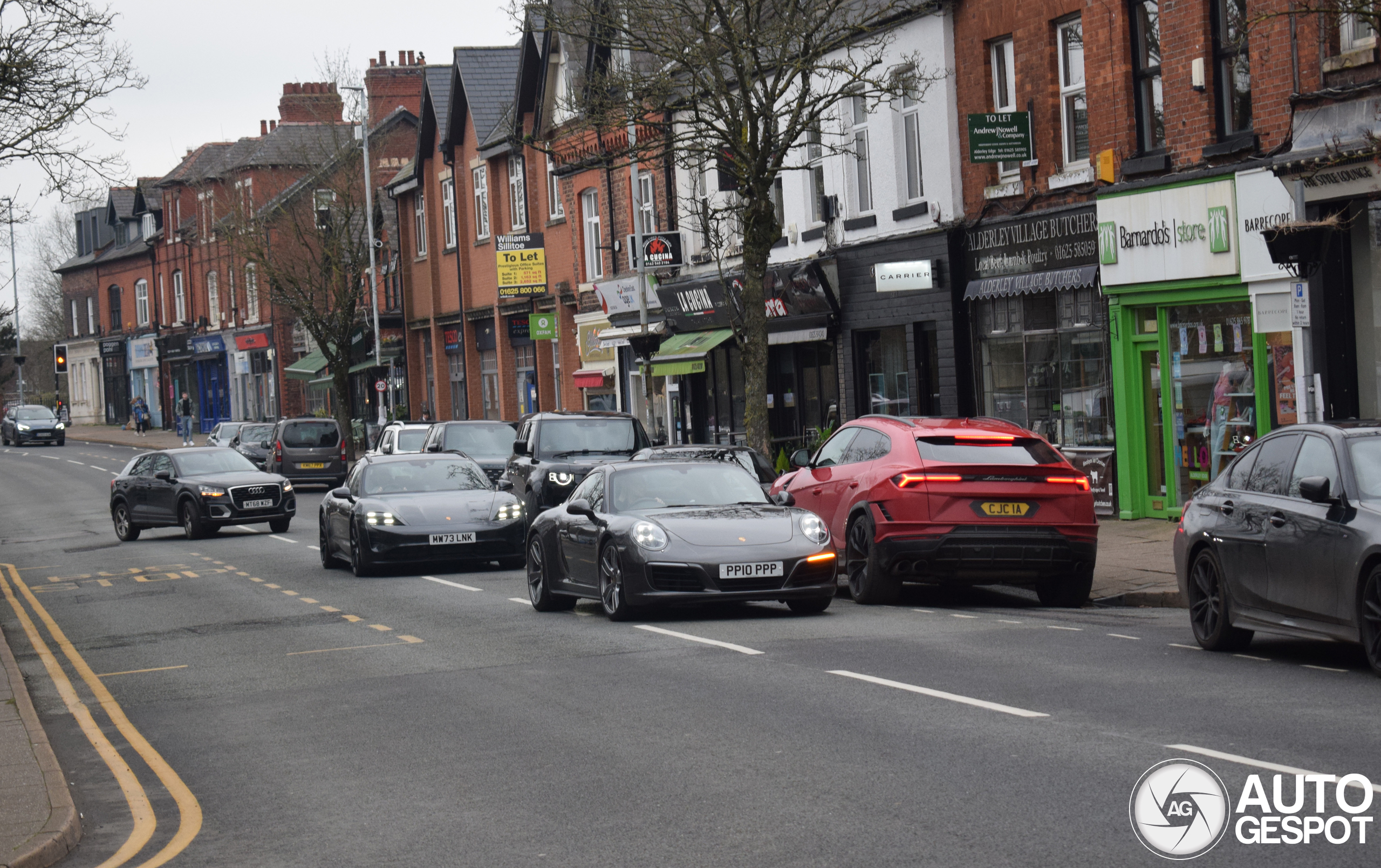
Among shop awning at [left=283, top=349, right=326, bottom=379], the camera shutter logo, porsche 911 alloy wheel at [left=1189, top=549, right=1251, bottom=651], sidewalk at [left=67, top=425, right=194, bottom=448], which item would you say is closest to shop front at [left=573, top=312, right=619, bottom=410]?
shop awning at [left=283, top=349, right=326, bottom=379]

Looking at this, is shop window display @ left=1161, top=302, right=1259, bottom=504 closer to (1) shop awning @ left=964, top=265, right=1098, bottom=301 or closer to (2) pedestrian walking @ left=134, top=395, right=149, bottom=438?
(1) shop awning @ left=964, top=265, right=1098, bottom=301

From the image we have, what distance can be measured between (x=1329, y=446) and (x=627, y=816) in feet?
18.2

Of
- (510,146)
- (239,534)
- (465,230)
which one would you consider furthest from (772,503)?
(465,230)

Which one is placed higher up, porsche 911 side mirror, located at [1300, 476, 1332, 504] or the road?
porsche 911 side mirror, located at [1300, 476, 1332, 504]

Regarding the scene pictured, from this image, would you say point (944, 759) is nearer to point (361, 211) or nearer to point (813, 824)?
point (813, 824)

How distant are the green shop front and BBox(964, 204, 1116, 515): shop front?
1.39ft

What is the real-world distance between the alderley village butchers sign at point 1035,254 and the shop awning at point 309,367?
4355 centimetres

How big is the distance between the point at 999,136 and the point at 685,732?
15946 millimetres

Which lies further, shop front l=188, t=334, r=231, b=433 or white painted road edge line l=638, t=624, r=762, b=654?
shop front l=188, t=334, r=231, b=433

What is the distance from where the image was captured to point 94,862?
6.98m

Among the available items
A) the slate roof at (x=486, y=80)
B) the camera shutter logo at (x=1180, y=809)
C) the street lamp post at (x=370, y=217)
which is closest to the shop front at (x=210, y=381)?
the street lamp post at (x=370, y=217)

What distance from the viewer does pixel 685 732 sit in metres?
8.92

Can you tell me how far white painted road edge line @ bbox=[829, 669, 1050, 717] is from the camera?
901 cm

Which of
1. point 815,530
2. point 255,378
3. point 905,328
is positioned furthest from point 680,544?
point 255,378
